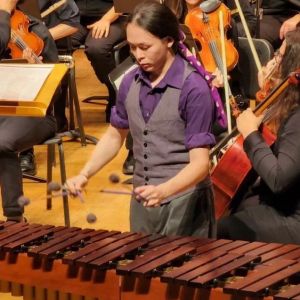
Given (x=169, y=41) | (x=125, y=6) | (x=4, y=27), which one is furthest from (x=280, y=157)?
(x=125, y=6)

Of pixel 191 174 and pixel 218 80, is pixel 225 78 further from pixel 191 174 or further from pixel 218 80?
pixel 191 174

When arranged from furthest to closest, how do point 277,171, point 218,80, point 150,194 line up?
point 218,80, point 277,171, point 150,194

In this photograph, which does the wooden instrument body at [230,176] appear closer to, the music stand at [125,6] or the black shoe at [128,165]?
the black shoe at [128,165]

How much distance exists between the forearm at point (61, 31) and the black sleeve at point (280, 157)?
3275 millimetres

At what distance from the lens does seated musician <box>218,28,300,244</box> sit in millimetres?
3619

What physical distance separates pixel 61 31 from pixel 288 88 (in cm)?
326

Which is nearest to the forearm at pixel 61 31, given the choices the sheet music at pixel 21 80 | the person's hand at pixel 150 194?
the sheet music at pixel 21 80

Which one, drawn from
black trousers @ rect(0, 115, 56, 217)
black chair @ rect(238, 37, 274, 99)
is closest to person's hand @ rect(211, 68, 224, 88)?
black chair @ rect(238, 37, 274, 99)

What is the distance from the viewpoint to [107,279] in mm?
3105

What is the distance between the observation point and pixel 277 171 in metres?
3.61

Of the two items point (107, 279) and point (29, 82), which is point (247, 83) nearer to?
point (29, 82)

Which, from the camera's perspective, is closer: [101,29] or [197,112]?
[197,112]

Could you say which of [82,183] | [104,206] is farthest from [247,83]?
[82,183]

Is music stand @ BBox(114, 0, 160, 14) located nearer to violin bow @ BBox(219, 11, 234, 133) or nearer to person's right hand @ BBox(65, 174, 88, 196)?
violin bow @ BBox(219, 11, 234, 133)
